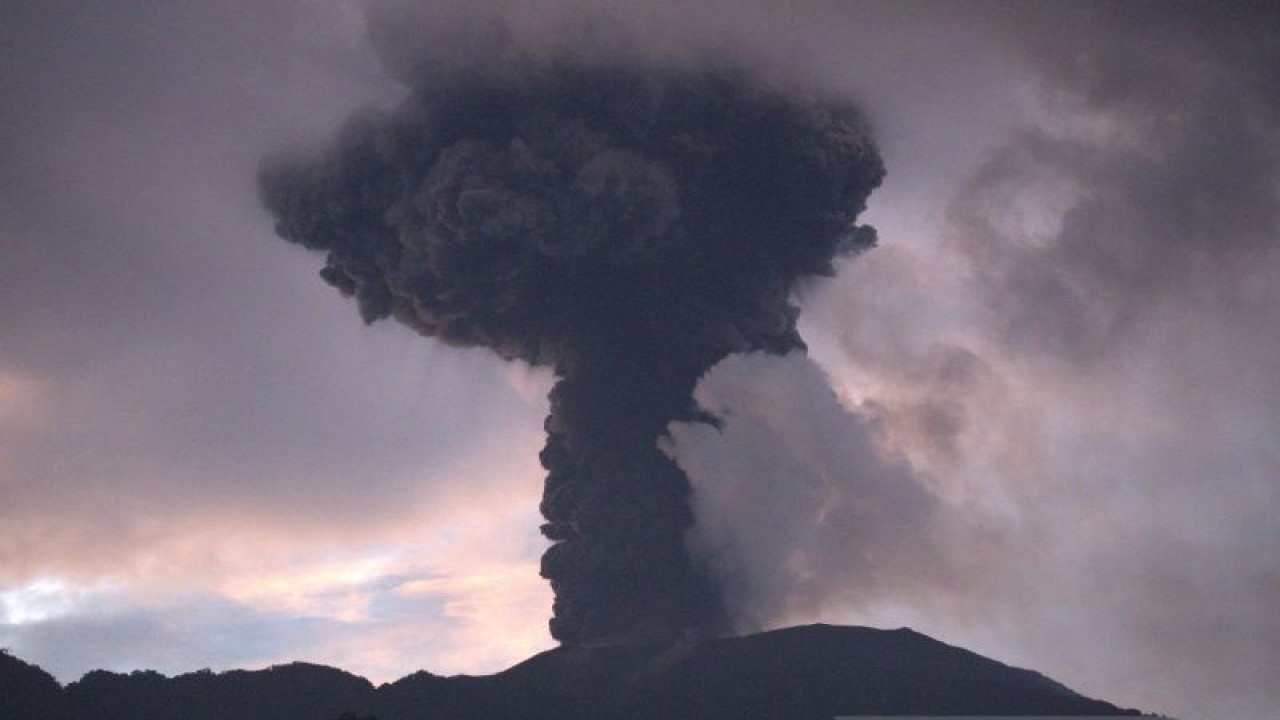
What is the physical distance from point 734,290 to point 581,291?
9671mm

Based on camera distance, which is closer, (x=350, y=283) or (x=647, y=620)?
(x=647, y=620)

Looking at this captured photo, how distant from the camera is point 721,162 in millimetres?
100000

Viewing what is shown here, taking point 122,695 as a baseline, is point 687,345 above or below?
above

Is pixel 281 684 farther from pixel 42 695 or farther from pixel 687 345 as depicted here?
pixel 687 345

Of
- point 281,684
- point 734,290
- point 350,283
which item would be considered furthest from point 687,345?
point 281,684

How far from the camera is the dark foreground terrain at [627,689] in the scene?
290ft

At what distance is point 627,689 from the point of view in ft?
291

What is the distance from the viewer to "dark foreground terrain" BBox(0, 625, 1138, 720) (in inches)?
3479

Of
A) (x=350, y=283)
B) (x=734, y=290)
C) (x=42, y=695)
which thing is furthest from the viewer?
(x=350, y=283)

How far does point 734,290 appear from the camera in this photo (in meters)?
96.3

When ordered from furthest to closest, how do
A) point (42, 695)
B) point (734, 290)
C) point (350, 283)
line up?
point (350, 283), point (734, 290), point (42, 695)

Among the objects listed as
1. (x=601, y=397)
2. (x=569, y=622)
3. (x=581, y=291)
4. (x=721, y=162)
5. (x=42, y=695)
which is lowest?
(x=42, y=695)

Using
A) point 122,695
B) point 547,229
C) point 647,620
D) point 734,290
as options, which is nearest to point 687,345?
point 734,290

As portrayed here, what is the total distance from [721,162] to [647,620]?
99.2 ft
